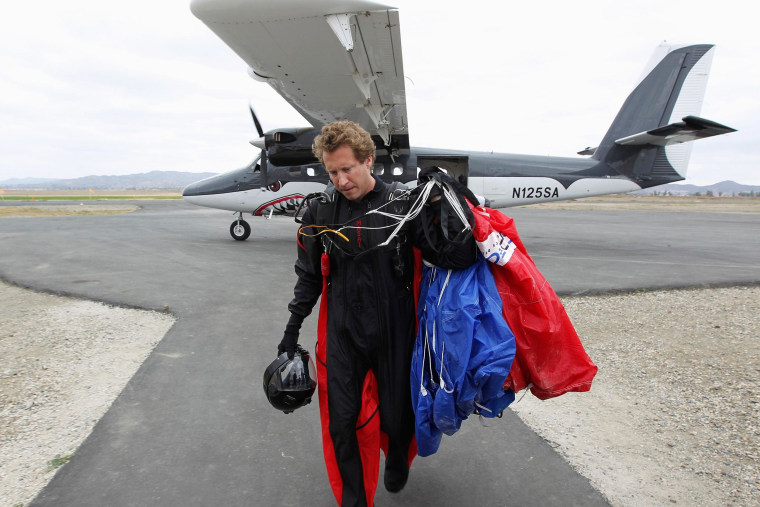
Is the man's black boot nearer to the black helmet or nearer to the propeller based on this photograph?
the black helmet

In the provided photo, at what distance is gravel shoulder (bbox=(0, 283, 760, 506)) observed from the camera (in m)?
2.56

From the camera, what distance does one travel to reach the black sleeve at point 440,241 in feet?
6.72

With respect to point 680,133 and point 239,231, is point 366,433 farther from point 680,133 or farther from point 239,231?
point 680,133

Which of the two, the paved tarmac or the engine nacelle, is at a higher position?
the engine nacelle

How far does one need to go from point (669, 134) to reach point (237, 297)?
10665 mm

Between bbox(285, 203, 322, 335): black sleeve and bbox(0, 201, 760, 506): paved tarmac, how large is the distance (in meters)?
1.00

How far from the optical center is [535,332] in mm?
1998

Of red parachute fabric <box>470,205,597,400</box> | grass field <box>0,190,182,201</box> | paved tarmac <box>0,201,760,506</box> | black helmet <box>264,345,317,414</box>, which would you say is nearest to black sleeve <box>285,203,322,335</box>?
black helmet <box>264,345,317,414</box>

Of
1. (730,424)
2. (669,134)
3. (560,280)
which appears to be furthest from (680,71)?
(730,424)

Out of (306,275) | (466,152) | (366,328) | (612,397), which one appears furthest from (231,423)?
(466,152)

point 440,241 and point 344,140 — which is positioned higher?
point 344,140

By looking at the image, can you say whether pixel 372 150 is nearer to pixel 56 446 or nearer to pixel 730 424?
pixel 56 446

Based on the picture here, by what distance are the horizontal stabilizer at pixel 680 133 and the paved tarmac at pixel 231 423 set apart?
9.74ft

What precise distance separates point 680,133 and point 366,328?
11519 mm
